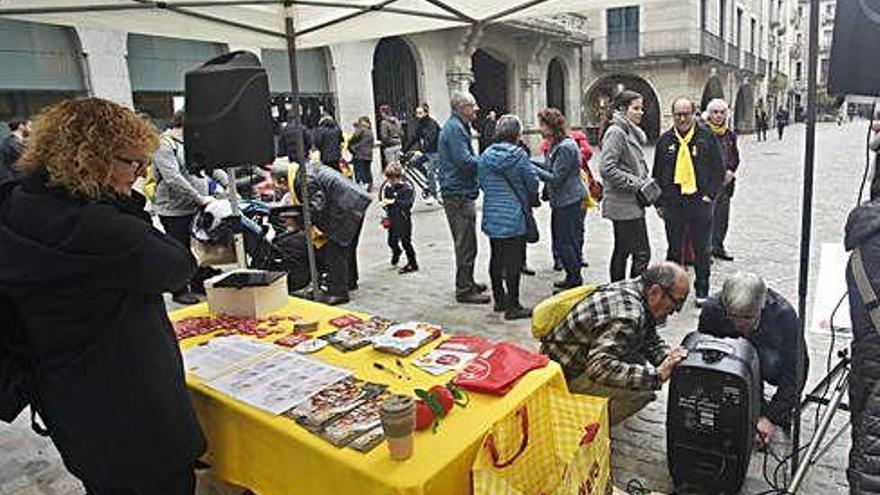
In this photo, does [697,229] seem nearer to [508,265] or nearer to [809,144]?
[508,265]

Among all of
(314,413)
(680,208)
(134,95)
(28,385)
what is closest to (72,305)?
(28,385)

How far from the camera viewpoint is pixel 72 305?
5.49 feet

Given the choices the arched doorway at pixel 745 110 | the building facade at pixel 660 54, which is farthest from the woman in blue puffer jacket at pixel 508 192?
the arched doorway at pixel 745 110

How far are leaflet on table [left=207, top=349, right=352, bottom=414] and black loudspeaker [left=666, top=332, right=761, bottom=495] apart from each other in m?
1.42

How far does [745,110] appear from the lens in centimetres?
3797

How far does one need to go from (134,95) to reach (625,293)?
10.1 metres

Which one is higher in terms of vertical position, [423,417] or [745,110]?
[745,110]

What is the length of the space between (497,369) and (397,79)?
15382mm

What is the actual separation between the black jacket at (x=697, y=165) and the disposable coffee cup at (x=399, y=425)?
3.79 m

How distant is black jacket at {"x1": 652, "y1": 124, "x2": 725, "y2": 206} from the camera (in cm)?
474

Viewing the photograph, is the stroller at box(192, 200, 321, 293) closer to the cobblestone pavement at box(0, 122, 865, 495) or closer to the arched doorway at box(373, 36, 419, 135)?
the cobblestone pavement at box(0, 122, 865, 495)

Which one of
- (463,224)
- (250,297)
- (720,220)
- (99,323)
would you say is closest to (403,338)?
(250,297)

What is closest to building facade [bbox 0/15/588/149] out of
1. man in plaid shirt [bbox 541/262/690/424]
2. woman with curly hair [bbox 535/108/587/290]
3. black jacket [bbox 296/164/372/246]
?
woman with curly hair [bbox 535/108/587/290]

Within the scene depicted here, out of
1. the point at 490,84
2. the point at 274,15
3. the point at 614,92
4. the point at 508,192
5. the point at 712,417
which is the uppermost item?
the point at 490,84
